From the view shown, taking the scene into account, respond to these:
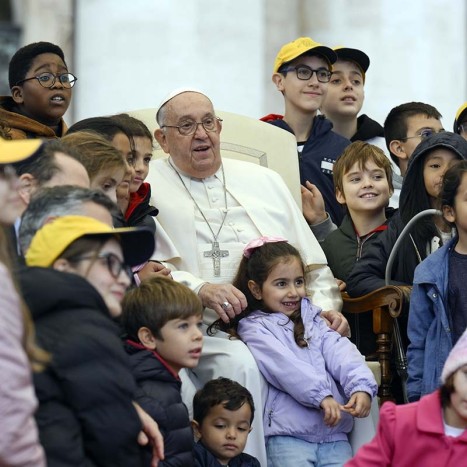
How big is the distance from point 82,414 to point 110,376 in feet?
0.44

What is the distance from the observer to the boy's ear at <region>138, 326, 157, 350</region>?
617 cm

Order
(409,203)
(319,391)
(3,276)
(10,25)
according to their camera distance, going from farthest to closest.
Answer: (10,25)
(409,203)
(319,391)
(3,276)

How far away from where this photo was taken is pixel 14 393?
14.3 feet

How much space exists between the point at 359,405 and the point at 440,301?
20.4 inches

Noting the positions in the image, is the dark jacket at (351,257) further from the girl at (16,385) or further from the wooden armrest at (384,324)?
the girl at (16,385)

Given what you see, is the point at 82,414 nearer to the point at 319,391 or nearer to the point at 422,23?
the point at 319,391

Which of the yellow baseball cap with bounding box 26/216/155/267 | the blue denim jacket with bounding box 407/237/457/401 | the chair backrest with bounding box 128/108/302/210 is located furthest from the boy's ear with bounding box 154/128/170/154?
the yellow baseball cap with bounding box 26/216/155/267

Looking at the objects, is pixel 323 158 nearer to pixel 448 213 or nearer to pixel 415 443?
pixel 448 213

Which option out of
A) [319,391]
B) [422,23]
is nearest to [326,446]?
[319,391]

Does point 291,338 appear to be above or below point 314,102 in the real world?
below

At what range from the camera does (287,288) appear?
23.4 ft

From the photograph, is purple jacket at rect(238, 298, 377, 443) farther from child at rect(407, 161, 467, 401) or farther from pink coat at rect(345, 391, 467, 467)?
pink coat at rect(345, 391, 467, 467)

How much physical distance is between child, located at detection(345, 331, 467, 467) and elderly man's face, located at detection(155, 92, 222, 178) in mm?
2291

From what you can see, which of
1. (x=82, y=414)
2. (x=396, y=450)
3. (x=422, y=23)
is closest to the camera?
(x=82, y=414)
